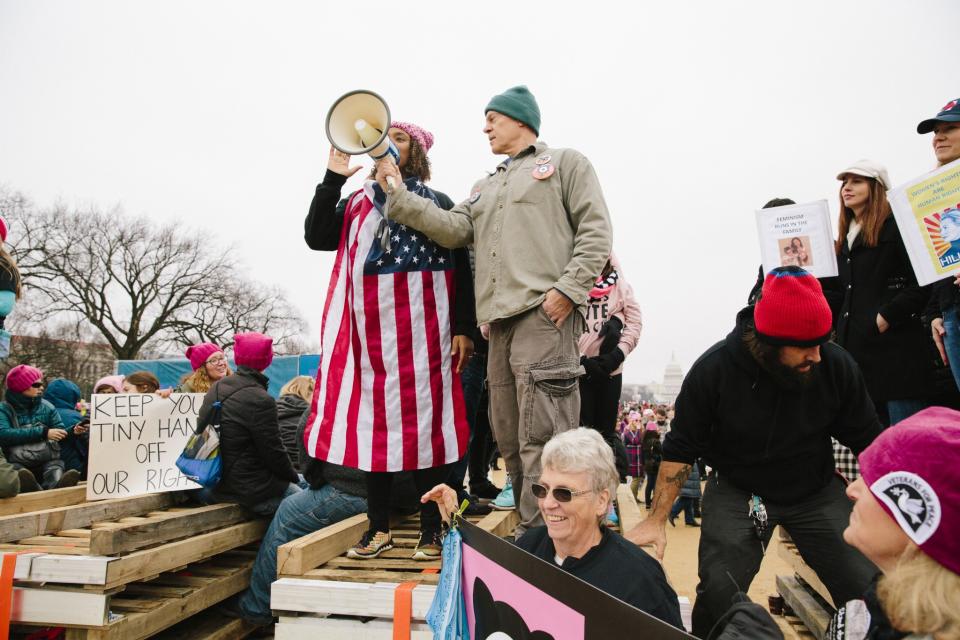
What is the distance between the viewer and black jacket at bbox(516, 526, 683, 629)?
2.11 meters

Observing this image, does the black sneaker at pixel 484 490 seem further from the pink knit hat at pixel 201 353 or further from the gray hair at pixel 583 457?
the pink knit hat at pixel 201 353

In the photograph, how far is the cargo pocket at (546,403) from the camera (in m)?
3.07

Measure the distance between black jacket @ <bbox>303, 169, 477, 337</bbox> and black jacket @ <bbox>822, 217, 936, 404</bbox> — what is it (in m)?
2.25

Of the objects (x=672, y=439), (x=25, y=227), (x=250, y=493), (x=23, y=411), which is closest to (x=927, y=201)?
(x=672, y=439)

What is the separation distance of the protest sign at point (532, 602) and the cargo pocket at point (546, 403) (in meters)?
0.83

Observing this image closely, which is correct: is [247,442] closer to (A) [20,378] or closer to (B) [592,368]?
(B) [592,368]

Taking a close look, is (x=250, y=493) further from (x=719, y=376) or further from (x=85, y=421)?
(x=85, y=421)

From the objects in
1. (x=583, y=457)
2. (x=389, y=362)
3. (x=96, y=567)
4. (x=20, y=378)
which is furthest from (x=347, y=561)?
(x=20, y=378)

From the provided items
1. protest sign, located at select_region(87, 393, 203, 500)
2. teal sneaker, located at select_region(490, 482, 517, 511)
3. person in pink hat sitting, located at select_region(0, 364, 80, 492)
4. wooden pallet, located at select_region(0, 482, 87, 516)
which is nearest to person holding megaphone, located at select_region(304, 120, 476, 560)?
teal sneaker, located at select_region(490, 482, 517, 511)

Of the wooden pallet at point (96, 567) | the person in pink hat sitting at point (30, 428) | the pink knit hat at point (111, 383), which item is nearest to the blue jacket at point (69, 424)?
the pink knit hat at point (111, 383)

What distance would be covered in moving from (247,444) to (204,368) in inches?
68.4

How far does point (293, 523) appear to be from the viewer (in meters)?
4.23

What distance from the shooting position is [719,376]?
2.99 m

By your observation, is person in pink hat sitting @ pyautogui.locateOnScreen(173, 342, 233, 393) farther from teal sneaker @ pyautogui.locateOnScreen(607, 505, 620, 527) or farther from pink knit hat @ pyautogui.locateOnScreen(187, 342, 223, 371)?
teal sneaker @ pyautogui.locateOnScreen(607, 505, 620, 527)
